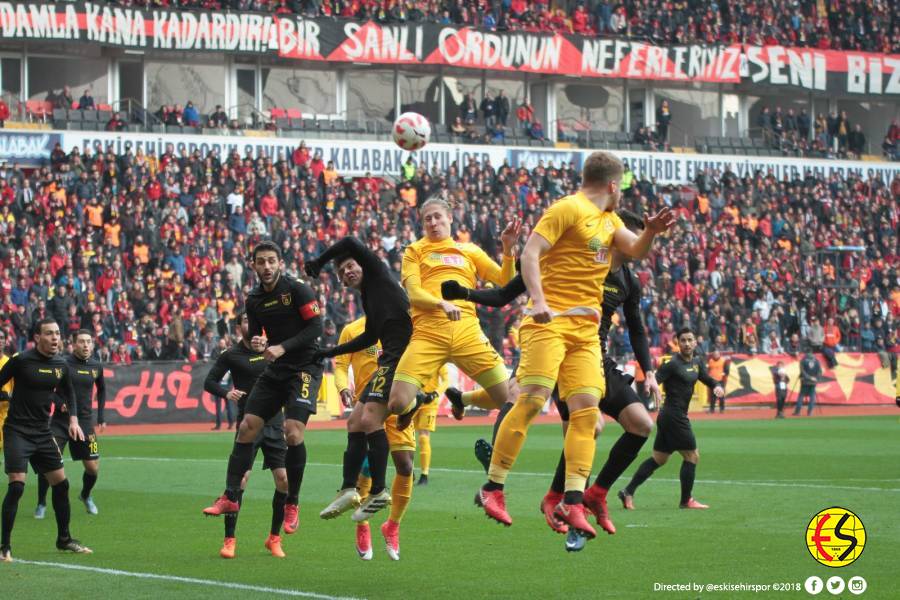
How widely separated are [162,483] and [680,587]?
1100 centimetres

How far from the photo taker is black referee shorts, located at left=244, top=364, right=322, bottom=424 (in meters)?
12.9

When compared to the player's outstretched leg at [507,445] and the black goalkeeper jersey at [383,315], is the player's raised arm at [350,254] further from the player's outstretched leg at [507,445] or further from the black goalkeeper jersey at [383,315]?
the player's outstretched leg at [507,445]

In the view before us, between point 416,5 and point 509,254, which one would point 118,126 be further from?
point 509,254

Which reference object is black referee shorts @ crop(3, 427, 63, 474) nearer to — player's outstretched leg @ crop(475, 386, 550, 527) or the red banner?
player's outstretched leg @ crop(475, 386, 550, 527)

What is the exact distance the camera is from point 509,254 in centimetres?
1199

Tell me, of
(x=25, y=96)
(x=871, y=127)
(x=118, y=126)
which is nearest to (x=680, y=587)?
(x=118, y=126)

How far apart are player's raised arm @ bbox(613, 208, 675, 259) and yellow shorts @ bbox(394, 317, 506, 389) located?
7.06 ft

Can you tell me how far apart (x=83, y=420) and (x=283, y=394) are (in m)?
5.61

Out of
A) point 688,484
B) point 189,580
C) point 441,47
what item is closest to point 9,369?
point 189,580

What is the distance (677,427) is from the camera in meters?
16.9

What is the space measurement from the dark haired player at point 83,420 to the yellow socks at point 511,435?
24.8 feet

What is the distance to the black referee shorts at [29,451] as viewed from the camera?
13352mm

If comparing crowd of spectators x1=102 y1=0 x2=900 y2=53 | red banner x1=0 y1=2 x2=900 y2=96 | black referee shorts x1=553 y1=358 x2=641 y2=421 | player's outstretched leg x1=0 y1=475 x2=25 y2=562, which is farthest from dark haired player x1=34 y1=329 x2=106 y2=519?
crowd of spectators x1=102 y1=0 x2=900 y2=53

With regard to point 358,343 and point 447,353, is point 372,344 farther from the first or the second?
point 447,353
